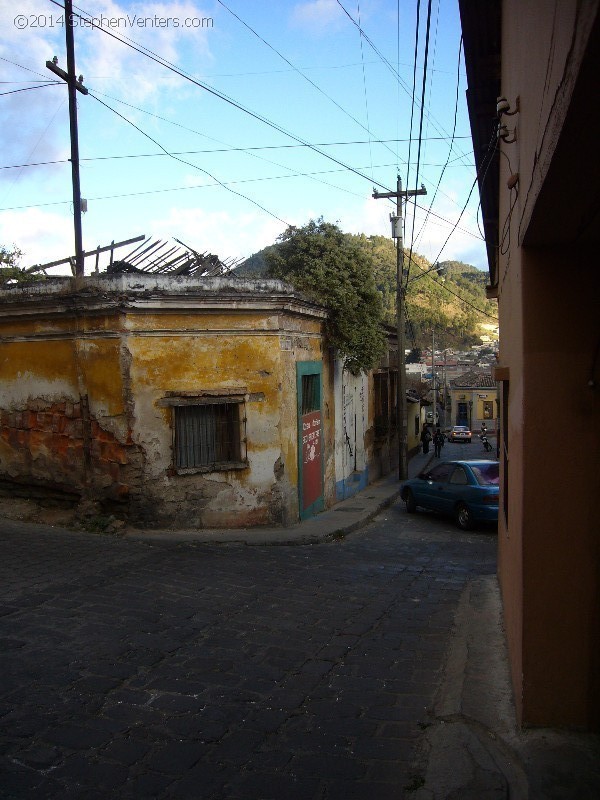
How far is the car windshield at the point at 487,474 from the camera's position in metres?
13.4

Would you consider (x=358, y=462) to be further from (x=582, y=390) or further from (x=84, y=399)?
(x=582, y=390)

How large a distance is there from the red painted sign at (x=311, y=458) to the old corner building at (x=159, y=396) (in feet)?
0.84

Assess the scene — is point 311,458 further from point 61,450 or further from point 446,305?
point 446,305

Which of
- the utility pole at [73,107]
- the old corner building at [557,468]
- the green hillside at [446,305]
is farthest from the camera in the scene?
the green hillside at [446,305]

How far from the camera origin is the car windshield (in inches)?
527

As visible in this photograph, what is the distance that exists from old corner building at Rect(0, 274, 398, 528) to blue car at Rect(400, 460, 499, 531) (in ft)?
10.8

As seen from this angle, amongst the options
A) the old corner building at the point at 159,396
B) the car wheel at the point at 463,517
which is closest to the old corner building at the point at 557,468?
the old corner building at the point at 159,396

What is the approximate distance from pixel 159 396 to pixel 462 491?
20.9ft

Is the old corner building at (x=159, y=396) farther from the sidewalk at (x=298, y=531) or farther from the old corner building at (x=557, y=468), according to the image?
the old corner building at (x=557, y=468)

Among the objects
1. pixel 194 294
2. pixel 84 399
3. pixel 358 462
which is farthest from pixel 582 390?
pixel 358 462

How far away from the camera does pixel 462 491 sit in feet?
45.0

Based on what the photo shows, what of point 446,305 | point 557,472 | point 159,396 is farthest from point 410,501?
point 446,305

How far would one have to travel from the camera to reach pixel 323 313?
14.1m

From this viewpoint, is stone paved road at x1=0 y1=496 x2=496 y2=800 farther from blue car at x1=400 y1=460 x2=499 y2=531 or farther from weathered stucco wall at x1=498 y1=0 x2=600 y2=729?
blue car at x1=400 y1=460 x2=499 y2=531
